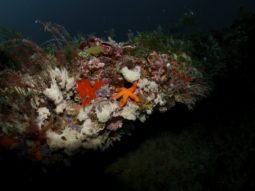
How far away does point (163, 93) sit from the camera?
177 inches

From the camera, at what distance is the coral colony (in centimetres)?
366

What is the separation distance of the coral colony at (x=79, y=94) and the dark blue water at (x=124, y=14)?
17853mm

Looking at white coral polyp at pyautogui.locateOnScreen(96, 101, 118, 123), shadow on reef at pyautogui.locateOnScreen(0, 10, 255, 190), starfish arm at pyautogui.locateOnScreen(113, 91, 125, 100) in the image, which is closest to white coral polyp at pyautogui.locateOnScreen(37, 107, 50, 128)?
white coral polyp at pyautogui.locateOnScreen(96, 101, 118, 123)

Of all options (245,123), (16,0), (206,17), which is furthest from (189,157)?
(16,0)

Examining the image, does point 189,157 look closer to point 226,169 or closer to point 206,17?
point 226,169

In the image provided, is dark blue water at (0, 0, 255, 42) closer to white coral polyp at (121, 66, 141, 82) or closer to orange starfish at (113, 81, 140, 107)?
white coral polyp at (121, 66, 141, 82)

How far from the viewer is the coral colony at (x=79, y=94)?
366cm

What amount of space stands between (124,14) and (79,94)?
125 feet

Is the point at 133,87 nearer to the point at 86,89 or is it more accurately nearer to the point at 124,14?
the point at 86,89

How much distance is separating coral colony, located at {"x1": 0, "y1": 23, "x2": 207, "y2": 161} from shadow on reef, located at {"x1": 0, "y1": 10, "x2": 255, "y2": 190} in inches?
41.4

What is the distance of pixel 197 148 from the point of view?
18.7ft

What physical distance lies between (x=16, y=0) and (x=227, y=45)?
9489 cm

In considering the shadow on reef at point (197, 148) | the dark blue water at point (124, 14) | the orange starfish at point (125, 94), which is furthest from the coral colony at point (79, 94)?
the dark blue water at point (124, 14)

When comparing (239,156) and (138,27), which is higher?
(138,27)
